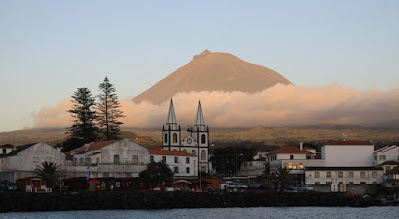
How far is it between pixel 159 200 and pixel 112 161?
2222 cm

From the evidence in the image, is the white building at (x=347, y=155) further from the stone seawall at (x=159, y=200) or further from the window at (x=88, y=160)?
the window at (x=88, y=160)

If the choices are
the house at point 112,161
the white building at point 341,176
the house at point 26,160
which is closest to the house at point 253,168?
the white building at point 341,176

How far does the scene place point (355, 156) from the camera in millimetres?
134750

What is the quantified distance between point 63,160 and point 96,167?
17.0ft

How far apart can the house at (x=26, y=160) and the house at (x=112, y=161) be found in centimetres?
308

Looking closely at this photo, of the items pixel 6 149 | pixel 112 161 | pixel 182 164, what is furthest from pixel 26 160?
pixel 182 164

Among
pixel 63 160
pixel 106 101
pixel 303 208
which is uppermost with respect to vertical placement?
pixel 106 101

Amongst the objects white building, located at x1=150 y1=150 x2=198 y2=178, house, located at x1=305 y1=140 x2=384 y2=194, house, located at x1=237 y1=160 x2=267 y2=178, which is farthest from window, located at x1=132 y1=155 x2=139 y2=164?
house, located at x1=237 y1=160 x2=267 y2=178

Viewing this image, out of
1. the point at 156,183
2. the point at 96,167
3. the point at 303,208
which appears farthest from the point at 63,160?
the point at 303,208

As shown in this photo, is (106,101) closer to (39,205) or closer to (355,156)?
(355,156)

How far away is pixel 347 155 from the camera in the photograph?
13450cm

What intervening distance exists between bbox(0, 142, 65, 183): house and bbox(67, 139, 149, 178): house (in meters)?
3.08

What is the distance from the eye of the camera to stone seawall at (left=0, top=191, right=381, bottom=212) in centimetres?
8707

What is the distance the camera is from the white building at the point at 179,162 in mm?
128400
